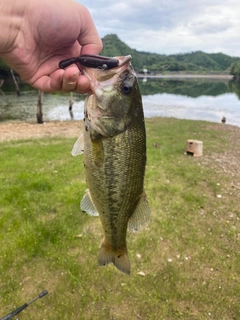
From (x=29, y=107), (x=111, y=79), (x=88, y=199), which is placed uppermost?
(x=111, y=79)

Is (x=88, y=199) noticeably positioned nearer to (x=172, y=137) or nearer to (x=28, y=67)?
(x=28, y=67)

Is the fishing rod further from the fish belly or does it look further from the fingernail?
the fingernail

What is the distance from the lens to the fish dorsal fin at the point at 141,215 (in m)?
2.66

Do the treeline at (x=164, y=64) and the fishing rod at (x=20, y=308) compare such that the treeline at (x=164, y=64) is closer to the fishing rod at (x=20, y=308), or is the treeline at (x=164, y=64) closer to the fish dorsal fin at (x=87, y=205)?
the fishing rod at (x=20, y=308)

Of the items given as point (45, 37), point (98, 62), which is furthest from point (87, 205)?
point (45, 37)

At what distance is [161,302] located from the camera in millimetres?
4750

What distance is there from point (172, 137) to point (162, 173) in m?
6.20

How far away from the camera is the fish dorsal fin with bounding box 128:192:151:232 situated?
266 cm

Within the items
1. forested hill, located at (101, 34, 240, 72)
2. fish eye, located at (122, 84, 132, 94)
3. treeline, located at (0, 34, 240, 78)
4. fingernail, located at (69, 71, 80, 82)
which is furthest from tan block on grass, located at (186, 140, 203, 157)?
forested hill, located at (101, 34, 240, 72)

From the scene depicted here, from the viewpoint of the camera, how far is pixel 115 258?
287cm

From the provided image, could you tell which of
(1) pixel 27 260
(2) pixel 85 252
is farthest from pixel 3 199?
(2) pixel 85 252

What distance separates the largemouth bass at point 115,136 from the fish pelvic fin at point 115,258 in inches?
21.7

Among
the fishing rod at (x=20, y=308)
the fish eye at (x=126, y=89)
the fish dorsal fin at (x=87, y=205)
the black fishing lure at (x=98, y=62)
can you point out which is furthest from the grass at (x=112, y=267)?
the black fishing lure at (x=98, y=62)

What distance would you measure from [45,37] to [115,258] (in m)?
2.39
